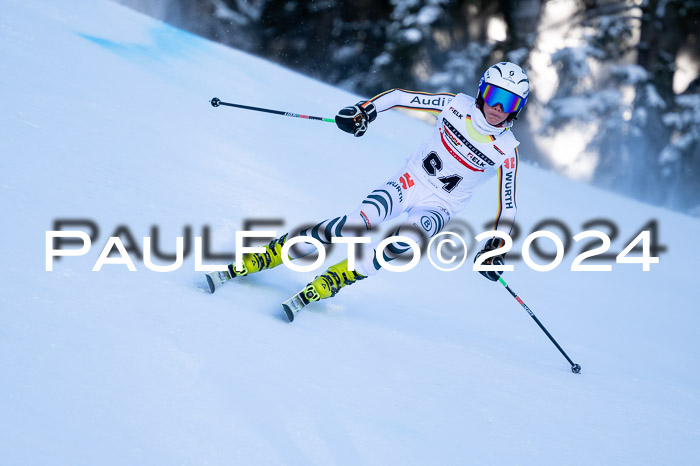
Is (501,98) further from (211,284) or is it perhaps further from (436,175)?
(211,284)

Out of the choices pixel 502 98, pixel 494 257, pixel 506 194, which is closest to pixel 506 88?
pixel 502 98

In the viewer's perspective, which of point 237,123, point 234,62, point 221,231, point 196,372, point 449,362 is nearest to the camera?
point 196,372

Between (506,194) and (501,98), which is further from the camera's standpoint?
(506,194)

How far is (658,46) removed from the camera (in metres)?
16.7

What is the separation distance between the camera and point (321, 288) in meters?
3.01

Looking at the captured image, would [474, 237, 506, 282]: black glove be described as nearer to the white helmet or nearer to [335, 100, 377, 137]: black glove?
the white helmet

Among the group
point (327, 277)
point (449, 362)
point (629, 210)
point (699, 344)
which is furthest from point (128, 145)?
point (629, 210)

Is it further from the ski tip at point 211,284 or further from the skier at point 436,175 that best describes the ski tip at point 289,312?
the ski tip at point 211,284

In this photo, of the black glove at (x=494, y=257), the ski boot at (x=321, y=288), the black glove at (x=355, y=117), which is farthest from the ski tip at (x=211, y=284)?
the black glove at (x=494, y=257)

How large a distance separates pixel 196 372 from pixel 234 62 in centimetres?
742

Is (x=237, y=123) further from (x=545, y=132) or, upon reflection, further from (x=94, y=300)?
(x=545, y=132)

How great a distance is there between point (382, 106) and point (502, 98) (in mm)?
617

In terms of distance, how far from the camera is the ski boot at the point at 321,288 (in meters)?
2.88

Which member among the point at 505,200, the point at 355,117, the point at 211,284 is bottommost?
the point at 211,284
